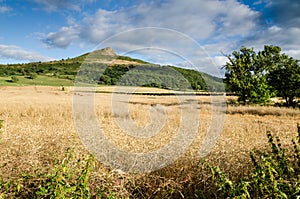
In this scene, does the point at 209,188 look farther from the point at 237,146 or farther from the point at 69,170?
the point at 69,170

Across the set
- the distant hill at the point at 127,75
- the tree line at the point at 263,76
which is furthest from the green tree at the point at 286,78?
the distant hill at the point at 127,75

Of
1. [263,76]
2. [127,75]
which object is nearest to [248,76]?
[263,76]

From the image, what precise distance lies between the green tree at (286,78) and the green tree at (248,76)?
1.03 m

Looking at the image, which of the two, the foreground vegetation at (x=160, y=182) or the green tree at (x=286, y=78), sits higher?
the green tree at (x=286, y=78)

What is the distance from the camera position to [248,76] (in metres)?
30.5

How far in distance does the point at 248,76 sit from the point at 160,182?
28.5m

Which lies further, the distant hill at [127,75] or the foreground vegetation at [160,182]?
the distant hill at [127,75]

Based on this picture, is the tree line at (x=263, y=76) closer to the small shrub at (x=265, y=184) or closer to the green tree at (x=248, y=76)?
the green tree at (x=248, y=76)

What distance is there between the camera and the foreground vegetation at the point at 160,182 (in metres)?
3.30

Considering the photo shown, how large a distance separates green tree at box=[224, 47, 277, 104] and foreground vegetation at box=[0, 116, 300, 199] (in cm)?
2624

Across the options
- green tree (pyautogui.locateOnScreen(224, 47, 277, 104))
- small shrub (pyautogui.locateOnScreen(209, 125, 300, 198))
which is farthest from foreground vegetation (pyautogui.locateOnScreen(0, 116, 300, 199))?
green tree (pyautogui.locateOnScreen(224, 47, 277, 104))

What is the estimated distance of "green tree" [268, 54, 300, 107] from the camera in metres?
29.1

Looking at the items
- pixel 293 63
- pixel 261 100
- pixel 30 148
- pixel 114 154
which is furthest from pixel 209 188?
pixel 293 63

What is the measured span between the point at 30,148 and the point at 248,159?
3.70 meters
